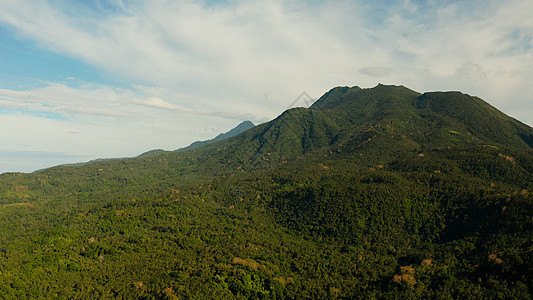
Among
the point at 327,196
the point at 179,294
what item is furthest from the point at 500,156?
the point at 179,294

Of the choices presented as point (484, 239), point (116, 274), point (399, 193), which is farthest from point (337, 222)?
point (116, 274)

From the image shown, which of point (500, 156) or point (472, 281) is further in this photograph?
point (500, 156)

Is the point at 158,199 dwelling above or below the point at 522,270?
above

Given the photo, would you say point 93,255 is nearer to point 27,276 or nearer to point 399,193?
point 27,276

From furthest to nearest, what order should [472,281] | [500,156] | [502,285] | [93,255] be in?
1. [500,156]
2. [93,255]
3. [472,281]
4. [502,285]

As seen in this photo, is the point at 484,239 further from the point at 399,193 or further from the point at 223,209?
the point at 223,209

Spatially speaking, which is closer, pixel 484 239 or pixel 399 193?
pixel 484 239

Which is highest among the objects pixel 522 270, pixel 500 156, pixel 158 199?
pixel 500 156

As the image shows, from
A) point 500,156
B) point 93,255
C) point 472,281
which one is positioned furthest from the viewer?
point 500,156

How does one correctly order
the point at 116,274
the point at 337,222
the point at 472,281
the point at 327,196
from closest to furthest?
the point at 472,281 < the point at 116,274 < the point at 337,222 < the point at 327,196
